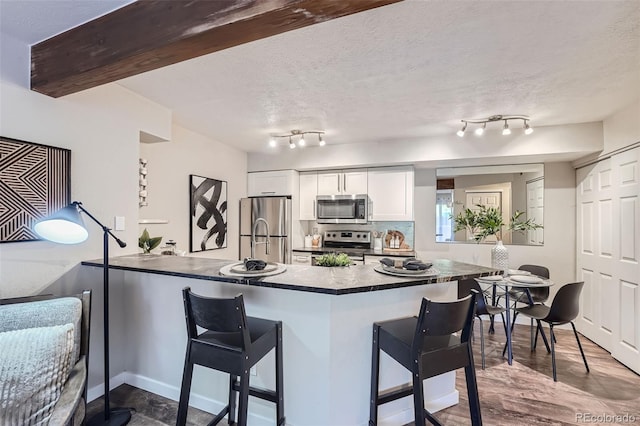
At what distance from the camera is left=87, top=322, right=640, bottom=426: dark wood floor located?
1.97 metres

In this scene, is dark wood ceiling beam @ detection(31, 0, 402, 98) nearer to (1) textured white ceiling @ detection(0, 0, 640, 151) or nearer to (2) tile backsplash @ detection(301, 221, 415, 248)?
(1) textured white ceiling @ detection(0, 0, 640, 151)

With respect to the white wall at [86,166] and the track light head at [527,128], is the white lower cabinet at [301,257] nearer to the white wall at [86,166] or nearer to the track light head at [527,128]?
the white wall at [86,166]

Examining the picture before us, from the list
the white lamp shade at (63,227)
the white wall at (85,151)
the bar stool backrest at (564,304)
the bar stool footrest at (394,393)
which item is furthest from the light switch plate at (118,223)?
the bar stool backrest at (564,304)

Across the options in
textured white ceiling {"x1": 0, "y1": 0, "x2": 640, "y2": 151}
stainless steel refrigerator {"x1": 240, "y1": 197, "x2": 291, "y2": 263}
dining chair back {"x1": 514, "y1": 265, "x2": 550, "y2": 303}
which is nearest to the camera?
textured white ceiling {"x1": 0, "y1": 0, "x2": 640, "y2": 151}

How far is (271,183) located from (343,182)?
3.67 feet

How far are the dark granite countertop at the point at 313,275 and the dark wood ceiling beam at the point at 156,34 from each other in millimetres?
1187

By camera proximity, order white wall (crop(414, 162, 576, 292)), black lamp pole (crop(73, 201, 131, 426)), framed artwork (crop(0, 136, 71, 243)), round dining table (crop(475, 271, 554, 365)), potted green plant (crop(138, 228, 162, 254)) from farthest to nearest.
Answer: white wall (crop(414, 162, 576, 292)), round dining table (crop(475, 271, 554, 365)), potted green plant (crop(138, 228, 162, 254)), black lamp pole (crop(73, 201, 131, 426)), framed artwork (crop(0, 136, 71, 243))

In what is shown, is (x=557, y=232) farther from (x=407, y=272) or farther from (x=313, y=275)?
(x=313, y=275)

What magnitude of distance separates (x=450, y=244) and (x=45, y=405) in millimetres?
4219

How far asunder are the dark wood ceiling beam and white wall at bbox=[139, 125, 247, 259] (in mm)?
1240

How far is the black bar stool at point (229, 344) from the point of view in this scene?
139cm

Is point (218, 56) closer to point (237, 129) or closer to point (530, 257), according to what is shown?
point (237, 129)

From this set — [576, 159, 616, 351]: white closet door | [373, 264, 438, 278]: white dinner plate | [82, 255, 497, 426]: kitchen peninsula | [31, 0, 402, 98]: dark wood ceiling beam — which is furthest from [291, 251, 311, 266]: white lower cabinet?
[576, 159, 616, 351]: white closet door

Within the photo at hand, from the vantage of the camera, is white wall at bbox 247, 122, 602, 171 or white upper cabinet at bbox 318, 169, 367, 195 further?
white upper cabinet at bbox 318, 169, 367, 195
